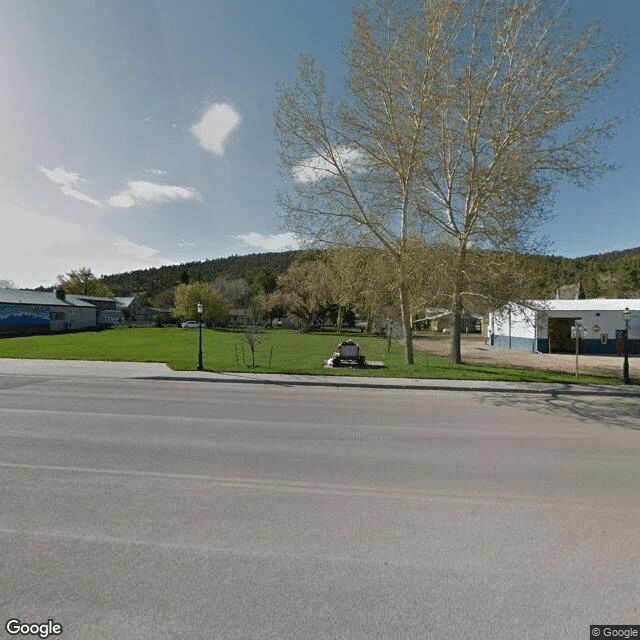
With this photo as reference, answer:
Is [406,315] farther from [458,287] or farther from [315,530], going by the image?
[315,530]

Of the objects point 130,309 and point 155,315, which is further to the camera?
point 155,315

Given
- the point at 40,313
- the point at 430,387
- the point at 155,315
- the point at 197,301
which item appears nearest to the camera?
the point at 430,387

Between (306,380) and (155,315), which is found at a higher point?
(155,315)

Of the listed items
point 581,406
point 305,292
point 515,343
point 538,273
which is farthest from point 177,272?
point 581,406

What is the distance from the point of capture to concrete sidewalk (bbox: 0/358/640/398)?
12.3 metres

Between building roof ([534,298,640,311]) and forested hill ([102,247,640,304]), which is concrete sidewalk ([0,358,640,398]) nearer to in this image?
forested hill ([102,247,640,304])

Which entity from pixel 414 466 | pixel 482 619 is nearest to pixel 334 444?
pixel 414 466

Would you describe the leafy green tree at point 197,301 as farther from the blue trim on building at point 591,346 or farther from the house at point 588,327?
the blue trim on building at point 591,346

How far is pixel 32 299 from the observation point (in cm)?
4628

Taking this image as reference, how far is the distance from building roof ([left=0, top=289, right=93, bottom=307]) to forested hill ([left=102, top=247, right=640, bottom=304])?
110 ft

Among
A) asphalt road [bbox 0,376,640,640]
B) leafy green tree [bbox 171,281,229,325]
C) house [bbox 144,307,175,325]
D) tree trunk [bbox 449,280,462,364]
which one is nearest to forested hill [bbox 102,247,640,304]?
tree trunk [bbox 449,280,462,364]

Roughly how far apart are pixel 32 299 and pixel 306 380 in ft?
166

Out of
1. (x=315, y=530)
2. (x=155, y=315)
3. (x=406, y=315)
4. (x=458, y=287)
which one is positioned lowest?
(x=315, y=530)

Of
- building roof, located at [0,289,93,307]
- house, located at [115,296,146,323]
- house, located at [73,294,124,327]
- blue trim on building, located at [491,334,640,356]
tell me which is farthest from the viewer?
house, located at [115,296,146,323]
